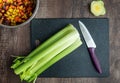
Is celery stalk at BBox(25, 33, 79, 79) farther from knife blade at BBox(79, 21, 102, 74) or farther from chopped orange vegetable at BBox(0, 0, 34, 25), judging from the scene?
chopped orange vegetable at BBox(0, 0, 34, 25)

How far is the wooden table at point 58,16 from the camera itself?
116 cm

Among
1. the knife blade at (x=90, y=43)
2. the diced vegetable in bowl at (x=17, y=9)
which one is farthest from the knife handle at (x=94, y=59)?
the diced vegetable in bowl at (x=17, y=9)

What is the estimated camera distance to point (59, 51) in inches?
44.2

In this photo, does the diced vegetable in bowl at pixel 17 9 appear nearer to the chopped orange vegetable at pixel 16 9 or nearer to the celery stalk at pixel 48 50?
the chopped orange vegetable at pixel 16 9

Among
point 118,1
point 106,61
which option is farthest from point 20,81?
point 118,1

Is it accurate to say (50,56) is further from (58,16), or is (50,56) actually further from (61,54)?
(58,16)

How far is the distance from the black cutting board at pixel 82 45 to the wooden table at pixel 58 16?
0.05ft

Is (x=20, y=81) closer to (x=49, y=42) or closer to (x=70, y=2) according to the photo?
(x=49, y=42)

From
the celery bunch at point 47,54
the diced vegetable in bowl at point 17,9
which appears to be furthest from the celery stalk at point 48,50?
the diced vegetable in bowl at point 17,9

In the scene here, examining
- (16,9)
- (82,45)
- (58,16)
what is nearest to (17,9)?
(16,9)

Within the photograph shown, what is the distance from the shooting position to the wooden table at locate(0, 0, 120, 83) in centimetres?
116

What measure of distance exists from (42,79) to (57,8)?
24cm

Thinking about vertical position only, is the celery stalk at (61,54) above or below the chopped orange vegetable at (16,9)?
below

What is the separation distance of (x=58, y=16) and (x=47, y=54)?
0.13m
